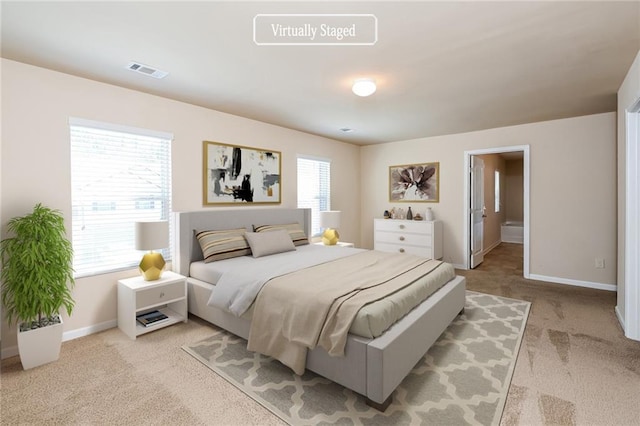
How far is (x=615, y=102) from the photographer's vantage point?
11.8ft

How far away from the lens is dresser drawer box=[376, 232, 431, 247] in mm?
5234

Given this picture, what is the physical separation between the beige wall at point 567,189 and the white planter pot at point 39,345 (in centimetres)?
543

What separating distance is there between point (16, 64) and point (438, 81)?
368 cm

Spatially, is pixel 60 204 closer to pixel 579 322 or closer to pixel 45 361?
pixel 45 361

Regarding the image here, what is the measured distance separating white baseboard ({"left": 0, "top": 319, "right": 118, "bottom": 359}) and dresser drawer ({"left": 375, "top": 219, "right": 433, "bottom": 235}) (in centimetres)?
429

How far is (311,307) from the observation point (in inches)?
82.3

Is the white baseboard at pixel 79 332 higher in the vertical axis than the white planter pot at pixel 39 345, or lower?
lower

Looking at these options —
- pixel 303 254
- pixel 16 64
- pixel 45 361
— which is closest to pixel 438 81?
pixel 303 254

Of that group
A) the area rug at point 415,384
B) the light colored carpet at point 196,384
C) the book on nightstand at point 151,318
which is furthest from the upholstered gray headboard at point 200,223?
the area rug at point 415,384

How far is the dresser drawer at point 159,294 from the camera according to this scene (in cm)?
287

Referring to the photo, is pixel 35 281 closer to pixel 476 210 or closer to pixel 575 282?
pixel 476 210

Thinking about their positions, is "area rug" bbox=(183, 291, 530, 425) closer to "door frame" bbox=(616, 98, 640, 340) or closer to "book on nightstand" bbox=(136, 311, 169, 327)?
Result: "book on nightstand" bbox=(136, 311, 169, 327)

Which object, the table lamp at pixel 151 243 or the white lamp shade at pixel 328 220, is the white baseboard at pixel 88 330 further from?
the white lamp shade at pixel 328 220

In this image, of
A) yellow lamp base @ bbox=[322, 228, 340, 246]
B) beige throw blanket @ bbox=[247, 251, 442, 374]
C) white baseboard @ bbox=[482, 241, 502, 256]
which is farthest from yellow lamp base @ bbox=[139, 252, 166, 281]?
white baseboard @ bbox=[482, 241, 502, 256]
